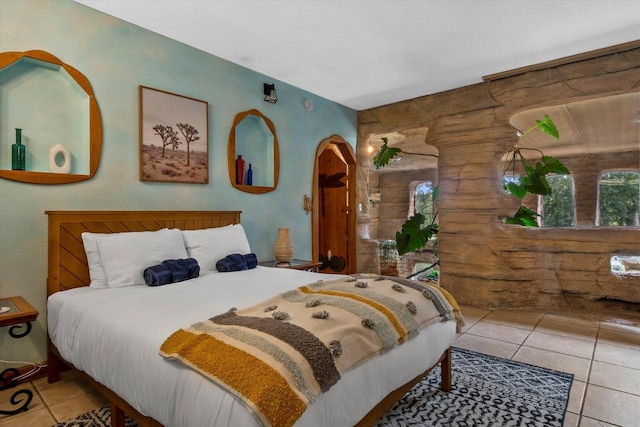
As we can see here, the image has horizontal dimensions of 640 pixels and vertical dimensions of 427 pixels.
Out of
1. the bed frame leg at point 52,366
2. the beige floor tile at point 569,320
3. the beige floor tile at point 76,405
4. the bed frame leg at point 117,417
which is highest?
the bed frame leg at point 117,417

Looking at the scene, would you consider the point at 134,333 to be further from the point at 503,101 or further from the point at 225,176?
the point at 503,101

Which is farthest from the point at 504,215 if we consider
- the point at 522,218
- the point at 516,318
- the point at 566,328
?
the point at 566,328

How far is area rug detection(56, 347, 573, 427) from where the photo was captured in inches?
71.2

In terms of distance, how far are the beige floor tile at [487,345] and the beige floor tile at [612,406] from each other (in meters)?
0.60

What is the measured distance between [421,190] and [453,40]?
267 inches

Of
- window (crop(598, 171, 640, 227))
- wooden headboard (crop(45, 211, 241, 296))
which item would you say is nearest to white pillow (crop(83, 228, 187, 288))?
wooden headboard (crop(45, 211, 241, 296))

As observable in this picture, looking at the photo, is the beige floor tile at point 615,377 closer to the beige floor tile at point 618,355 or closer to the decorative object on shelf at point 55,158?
the beige floor tile at point 618,355

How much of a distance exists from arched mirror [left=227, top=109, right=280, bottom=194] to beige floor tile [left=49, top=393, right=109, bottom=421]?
208cm

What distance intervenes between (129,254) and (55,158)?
0.90 meters

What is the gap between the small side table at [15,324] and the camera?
5.77ft

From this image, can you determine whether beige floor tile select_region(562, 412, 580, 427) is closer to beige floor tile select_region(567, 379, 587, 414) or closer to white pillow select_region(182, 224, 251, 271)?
beige floor tile select_region(567, 379, 587, 414)

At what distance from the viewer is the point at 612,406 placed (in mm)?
1955

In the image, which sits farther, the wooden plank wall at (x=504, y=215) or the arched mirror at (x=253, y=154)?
the arched mirror at (x=253, y=154)

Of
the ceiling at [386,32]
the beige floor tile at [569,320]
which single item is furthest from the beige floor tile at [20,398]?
the beige floor tile at [569,320]
